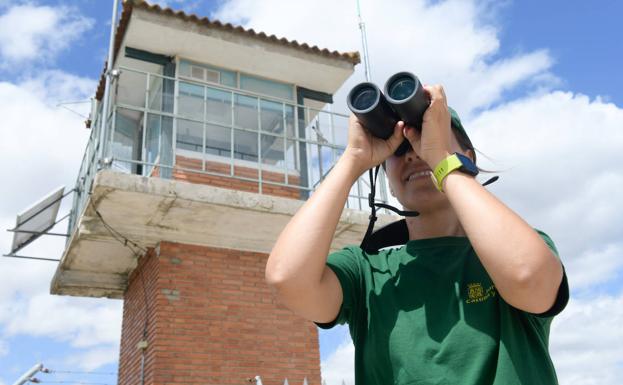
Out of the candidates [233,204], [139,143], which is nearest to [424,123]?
[233,204]

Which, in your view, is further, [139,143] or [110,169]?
[139,143]

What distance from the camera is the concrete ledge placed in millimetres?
5320

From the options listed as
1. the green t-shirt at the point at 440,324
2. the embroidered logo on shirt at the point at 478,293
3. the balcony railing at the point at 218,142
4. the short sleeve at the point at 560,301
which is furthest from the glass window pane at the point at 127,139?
the short sleeve at the point at 560,301

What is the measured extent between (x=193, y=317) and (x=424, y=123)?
5277 mm

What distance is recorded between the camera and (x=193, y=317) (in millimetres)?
6145

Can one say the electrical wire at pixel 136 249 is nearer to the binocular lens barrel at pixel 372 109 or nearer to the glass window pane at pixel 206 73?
the glass window pane at pixel 206 73

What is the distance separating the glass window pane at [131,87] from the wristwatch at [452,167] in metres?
6.63

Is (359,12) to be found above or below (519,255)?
above

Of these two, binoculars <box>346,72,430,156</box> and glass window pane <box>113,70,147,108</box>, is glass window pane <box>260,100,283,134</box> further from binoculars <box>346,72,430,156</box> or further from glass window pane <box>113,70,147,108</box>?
binoculars <box>346,72,430,156</box>

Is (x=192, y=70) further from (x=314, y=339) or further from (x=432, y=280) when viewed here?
(x=432, y=280)

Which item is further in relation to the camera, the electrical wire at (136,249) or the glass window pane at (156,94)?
the glass window pane at (156,94)

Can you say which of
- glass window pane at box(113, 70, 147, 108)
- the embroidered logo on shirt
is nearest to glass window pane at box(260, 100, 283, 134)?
glass window pane at box(113, 70, 147, 108)

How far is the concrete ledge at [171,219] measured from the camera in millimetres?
5320

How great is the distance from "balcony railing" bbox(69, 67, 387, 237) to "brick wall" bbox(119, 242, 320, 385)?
0.92 m
